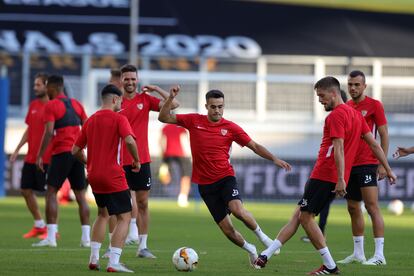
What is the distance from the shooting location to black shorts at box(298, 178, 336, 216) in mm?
12023

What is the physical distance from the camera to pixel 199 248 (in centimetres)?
1568

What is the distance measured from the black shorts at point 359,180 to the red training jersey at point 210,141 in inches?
54.1

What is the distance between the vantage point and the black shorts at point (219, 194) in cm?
1322

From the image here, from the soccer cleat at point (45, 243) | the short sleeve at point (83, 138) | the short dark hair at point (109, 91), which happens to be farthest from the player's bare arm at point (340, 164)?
the soccer cleat at point (45, 243)

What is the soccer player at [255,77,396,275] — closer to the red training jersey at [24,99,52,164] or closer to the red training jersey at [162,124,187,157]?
the red training jersey at [24,99,52,164]

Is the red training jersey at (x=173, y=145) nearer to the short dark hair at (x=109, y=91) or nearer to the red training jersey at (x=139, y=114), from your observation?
the red training jersey at (x=139, y=114)

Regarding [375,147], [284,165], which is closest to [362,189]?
[375,147]

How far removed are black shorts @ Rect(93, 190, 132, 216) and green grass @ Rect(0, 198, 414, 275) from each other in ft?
2.16

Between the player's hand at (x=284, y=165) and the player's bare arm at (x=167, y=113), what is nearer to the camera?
the player's hand at (x=284, y=165)

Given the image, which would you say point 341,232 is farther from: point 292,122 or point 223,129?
point 292,122

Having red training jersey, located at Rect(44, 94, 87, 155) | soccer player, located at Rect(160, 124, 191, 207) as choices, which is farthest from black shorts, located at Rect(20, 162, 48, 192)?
soccer player, located at Rect(160, 124, 191, 207)

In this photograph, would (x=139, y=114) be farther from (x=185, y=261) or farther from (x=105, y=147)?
(x=185, y=261)

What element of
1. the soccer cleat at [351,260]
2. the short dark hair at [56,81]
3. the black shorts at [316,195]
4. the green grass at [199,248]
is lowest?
the green grass at [199,248]

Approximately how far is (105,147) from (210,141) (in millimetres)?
1665
